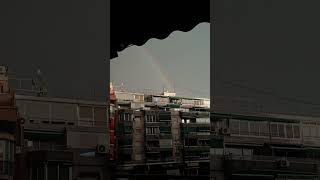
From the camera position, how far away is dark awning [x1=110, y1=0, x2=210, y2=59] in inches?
53.4

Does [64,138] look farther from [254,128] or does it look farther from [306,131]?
[306,131]

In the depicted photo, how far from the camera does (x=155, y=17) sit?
1.39 meters

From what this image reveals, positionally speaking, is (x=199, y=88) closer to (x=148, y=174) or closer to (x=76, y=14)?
(x=148, y=174)

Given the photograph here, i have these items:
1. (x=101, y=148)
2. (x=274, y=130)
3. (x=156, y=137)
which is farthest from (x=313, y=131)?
(x=101, y=148)

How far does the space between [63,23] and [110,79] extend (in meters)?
0.18

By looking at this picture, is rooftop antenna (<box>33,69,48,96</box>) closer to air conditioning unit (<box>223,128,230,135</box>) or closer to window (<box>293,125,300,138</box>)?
air conditioning unit (<box>223,128,230,135</box>)

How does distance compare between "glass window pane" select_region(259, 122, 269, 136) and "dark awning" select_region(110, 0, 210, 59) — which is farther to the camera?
"glass window pane" select_region(259, 122, 269, 136)

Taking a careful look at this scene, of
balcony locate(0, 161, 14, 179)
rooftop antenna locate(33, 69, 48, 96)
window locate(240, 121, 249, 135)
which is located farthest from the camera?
window locate(240, 121, 249, 135)

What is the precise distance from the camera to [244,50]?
155 cm

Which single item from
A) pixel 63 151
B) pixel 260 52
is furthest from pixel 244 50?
pixel 63 151

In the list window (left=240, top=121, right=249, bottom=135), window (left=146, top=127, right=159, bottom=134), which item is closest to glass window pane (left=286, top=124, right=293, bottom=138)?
window (left=240, top=121, right=249, bottom=135)

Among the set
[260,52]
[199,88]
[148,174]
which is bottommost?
[148,174]

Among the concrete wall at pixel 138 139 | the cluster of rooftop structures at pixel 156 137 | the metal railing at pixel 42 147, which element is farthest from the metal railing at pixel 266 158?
the metal railing at pixel 42 147

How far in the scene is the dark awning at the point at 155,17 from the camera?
53.4 inches
